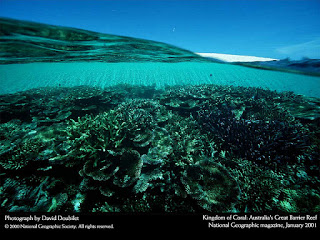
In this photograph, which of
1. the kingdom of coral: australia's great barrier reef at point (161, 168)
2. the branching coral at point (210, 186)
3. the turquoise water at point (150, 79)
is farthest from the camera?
the turquoise water at point (150, 79)

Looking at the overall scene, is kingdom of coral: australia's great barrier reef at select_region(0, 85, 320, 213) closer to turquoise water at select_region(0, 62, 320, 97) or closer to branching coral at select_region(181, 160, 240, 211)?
branching coral at select_region(181, 160, 240, 211)

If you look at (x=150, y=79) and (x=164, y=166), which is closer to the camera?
(x=164, y=166)

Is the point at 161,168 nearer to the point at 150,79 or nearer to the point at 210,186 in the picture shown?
the point at 210,186

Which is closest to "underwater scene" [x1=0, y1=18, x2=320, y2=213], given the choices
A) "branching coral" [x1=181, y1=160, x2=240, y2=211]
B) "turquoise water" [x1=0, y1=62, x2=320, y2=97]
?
"branching coral" [x1=181, y1=160, x2=240, y2=211]

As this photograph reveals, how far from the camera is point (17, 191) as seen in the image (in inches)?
159

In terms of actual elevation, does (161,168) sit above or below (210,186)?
below

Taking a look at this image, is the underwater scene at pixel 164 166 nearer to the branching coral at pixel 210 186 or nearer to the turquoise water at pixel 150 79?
the branching coral at pixel 210 186

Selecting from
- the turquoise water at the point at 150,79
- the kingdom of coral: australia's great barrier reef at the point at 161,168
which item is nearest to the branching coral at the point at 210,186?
the kingdom of coral: australia's great barrier reef at the point at 161,168

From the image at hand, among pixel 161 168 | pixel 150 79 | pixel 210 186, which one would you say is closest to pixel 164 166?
pixel 161 168

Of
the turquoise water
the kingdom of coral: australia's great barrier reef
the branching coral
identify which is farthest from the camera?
the turquoise water

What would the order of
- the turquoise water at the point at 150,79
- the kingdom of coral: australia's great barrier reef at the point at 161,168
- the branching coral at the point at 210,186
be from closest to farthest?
1. the branching coral at the point at 210,186
2. the kingdom of coral: australia's great barrier reef at the point at 161,168
3. the turquoise water at the point at 150,79

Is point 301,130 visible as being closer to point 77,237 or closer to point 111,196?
point 111,196

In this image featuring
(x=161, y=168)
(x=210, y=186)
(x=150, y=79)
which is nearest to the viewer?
(x=210, y=186)

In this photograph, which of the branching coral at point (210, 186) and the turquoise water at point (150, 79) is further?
the turquoise water at point (150, 79)
